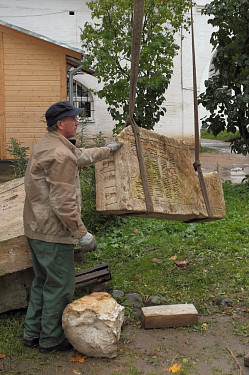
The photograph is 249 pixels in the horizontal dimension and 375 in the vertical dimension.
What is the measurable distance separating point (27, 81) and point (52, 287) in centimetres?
948

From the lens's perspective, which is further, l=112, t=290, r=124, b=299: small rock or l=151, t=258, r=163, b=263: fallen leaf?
l=151, t=258, r=163, b=263: fallen leaf

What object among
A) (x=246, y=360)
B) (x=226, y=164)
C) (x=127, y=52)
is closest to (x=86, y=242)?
(x=246, y=360)

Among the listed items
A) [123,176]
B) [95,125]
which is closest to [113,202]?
[123,176]

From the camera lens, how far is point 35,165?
3.45 meters

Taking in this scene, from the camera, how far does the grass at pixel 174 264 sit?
4.27m

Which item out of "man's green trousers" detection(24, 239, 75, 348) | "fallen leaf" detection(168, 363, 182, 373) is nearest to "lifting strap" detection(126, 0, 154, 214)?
"man's green trousers" detection(24, 239, 75, 348)

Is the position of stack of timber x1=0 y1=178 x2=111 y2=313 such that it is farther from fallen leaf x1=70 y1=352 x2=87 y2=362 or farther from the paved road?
the paved road

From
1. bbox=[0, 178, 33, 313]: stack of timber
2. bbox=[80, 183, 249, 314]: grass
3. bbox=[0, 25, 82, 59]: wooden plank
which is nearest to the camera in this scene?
bbox=[0, 178, 33, 313]: stack of timber

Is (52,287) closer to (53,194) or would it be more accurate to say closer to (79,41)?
(53,194)

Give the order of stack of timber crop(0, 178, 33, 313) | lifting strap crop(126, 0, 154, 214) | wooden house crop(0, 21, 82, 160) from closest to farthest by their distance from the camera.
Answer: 1. lifting strap crop(126, 0, 154, 214)
2. stack of timber crop(0, 178, 33, 313)
3. wooden house crop(0, 21, 82, 160)

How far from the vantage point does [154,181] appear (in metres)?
4.03

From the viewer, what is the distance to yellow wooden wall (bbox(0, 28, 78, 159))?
11992 mm

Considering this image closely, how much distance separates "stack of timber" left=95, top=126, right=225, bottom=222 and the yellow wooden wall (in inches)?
316

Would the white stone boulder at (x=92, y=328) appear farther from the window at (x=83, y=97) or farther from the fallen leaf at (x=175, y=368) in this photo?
the window at (x=83, y=97)
